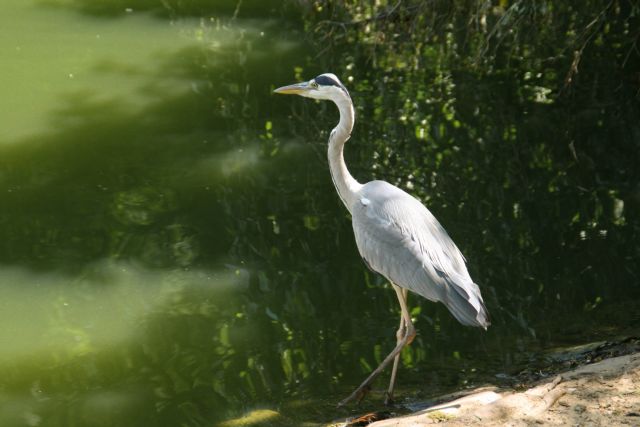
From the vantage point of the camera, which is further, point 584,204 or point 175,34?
point 175,34

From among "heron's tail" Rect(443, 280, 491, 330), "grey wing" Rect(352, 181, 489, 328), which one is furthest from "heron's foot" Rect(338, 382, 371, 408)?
"heron's tail" Rect(443, 280, 491, 330)

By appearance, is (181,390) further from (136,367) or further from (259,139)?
(259,139)

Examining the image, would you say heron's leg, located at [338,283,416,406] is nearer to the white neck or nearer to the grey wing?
the grey wing

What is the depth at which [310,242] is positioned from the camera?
22.2ft

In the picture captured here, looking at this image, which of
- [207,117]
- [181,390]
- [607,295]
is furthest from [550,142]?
[181,390]

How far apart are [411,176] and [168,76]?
3564 mm

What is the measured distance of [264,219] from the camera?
7.09 metres

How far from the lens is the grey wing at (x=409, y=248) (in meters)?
4.83

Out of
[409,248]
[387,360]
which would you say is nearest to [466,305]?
[409,248]

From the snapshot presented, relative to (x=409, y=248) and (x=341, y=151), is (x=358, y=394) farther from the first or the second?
(x=341, y=151)

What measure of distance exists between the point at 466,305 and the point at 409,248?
535 mm

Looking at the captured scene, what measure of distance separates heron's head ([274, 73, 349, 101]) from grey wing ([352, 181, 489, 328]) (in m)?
0.58

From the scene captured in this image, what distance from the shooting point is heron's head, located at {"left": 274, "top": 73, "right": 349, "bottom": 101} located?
5305 millimetres

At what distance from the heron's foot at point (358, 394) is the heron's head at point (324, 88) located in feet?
5.44
